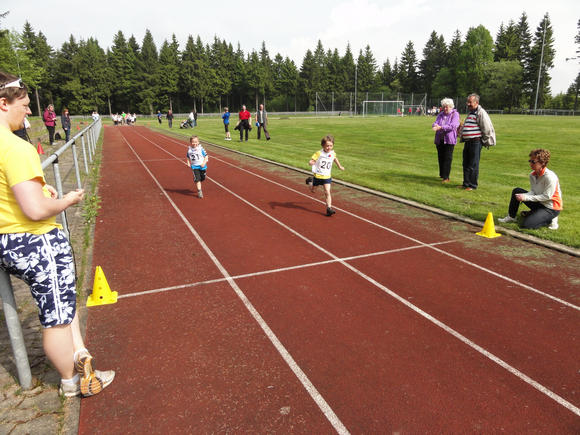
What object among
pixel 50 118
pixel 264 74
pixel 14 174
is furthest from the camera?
pixel 264 74

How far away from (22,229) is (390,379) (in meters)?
2.99

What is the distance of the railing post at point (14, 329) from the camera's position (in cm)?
292

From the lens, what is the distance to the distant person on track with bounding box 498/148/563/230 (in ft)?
22.6

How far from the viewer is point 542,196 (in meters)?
6.97

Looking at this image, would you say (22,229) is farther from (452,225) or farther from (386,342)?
(452,225)

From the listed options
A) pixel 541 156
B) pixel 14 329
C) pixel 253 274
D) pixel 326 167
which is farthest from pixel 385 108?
pixel 14 329

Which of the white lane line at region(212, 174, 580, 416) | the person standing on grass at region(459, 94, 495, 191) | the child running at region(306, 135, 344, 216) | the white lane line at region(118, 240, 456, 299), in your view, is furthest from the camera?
the person standing on grass at region(459, 94, 495, 191)

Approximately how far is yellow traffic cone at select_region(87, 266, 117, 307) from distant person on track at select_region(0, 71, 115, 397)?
1676 millimetres

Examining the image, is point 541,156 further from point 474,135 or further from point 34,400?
point 34,400

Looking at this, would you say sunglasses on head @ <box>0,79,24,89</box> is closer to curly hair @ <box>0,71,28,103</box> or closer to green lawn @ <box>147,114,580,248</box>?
curly hair @ <box>0,71,28,103</box>

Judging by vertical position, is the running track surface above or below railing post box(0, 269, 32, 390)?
below

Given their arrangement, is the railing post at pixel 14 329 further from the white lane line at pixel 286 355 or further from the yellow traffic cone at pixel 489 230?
the yellow traffic cone at pixel 489 230

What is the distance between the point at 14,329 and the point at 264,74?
347 ft

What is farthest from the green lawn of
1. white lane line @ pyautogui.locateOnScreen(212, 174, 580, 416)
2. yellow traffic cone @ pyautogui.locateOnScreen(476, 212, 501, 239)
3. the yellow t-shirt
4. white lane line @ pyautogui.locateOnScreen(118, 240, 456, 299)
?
the yellow t-shirt
